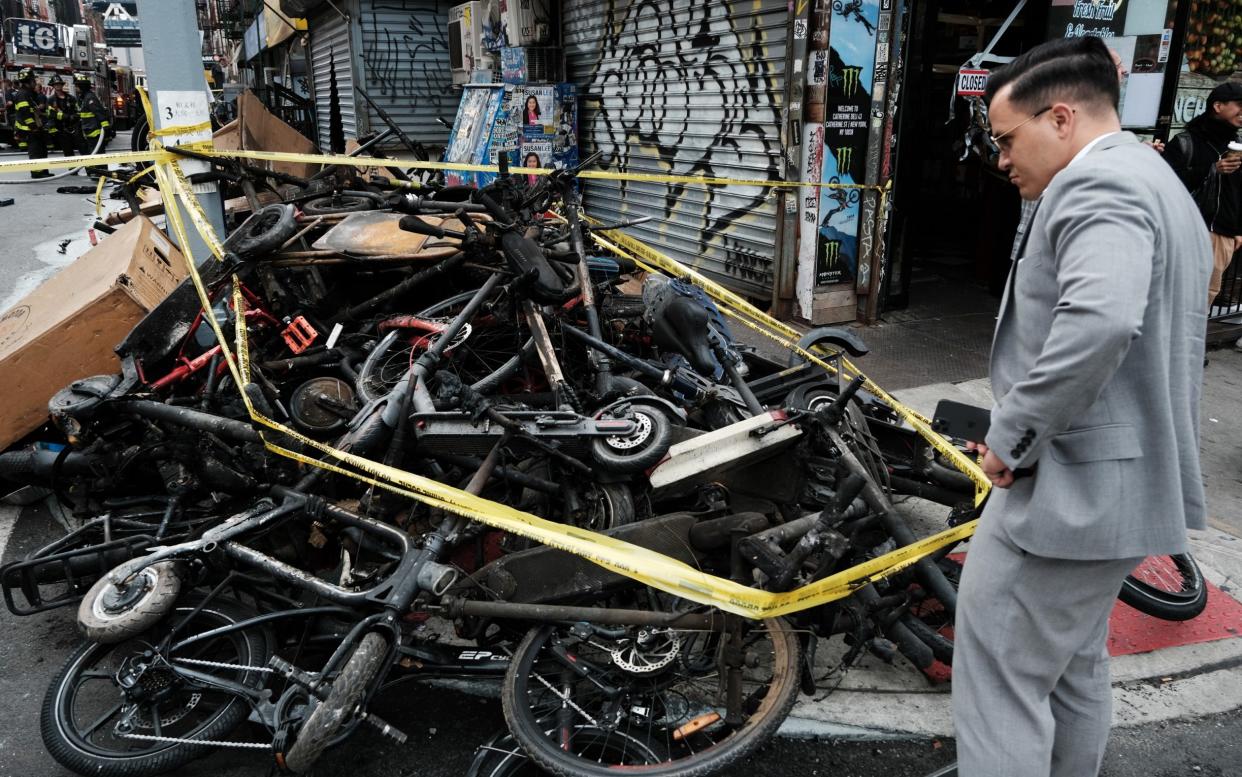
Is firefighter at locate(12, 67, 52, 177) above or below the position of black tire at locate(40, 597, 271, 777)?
above

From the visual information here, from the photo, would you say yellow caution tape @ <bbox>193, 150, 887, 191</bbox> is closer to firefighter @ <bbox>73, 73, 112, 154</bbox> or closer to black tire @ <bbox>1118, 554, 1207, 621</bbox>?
black tire @ <bbox>1118, 554, 1207, 621</bbox>

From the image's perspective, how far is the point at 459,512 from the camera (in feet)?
10.5

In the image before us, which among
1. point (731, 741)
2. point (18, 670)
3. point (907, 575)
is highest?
point (907, 575)

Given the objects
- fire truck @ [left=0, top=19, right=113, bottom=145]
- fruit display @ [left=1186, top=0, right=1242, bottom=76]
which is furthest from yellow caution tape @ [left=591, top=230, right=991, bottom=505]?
fire truck @ [left=0, top=19, right=113, bottom=145]

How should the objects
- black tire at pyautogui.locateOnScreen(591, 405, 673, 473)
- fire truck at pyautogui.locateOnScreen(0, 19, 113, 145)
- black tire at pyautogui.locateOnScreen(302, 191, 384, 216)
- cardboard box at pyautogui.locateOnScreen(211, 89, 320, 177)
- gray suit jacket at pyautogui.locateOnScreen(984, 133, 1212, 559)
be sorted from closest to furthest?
gray suit jacket at pyautogui.locateOnScreen(984, 133, 1212, 559) < black tire at pyautogui.locateOnScreen(591, 405, 673, 473) < black tire at pyautogui.locateOnScreen(302, 191, 384, 216) < cardboard box at pyautogui.locateOnScreen(211, 89, 320, 177) < fire truck at pyautogui.locateOnScreen(0, 19, 113, 145)

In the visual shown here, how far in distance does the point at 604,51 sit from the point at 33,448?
27.3 feet

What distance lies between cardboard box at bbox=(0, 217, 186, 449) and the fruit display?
9291 millimetres

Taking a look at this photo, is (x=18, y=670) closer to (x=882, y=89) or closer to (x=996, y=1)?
(x=882, y=89)

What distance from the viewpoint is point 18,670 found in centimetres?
348

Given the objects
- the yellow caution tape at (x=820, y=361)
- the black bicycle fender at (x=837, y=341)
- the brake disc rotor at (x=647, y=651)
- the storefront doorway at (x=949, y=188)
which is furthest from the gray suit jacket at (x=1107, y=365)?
the storefront doorway at (x=949, y=188)

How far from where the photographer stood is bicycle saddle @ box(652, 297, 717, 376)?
13.2 feet

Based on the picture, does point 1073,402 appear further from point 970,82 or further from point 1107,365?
point 970,82

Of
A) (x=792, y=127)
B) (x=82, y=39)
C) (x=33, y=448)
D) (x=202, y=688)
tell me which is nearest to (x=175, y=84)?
(x=33, y=448)

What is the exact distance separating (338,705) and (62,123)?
92.8 ft
